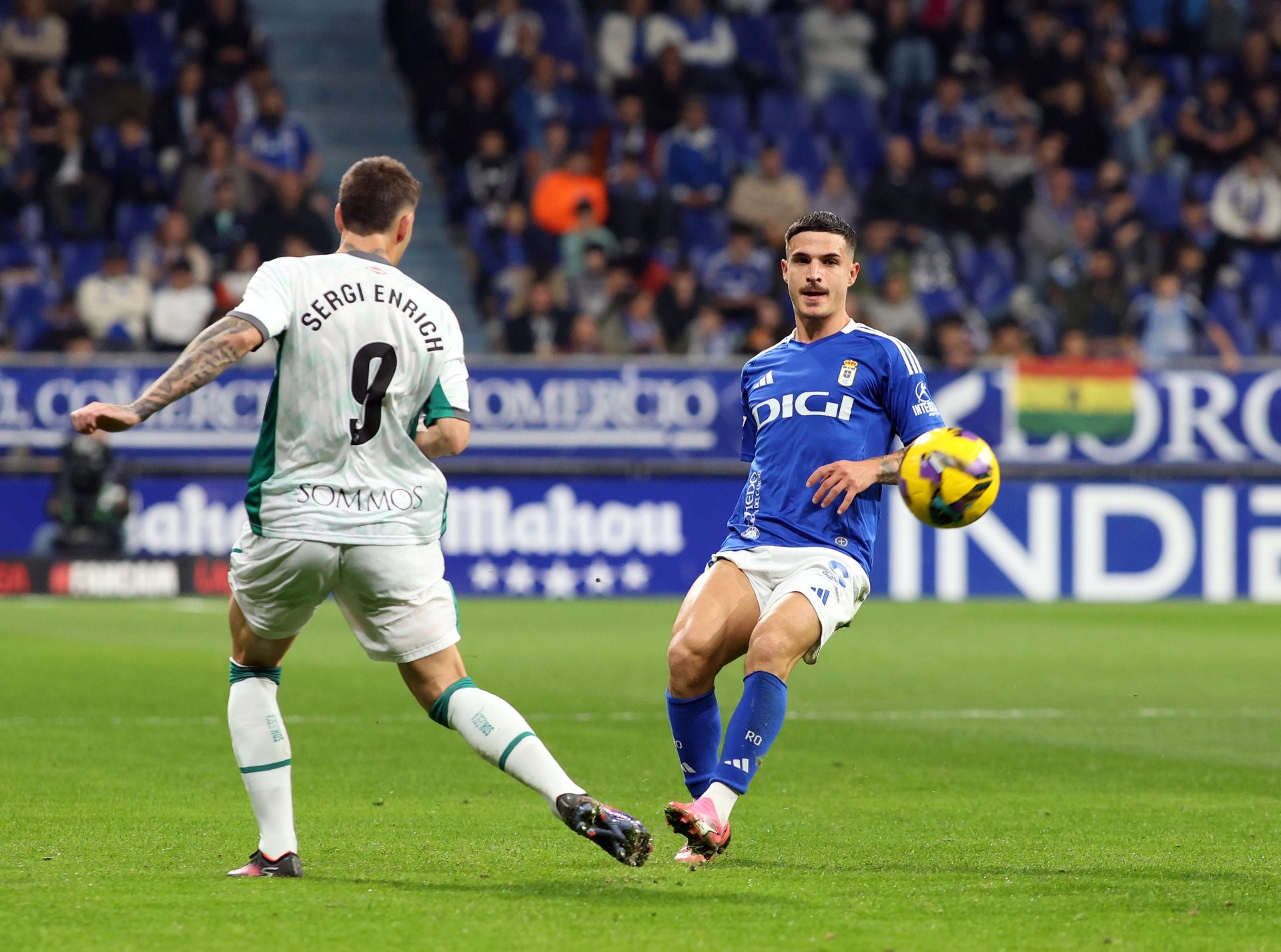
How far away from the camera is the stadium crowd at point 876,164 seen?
2142cm

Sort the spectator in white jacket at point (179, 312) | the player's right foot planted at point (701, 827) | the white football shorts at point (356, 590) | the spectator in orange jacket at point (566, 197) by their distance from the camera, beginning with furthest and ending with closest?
the spectator in orange jacket at point (566, 197), the spectator in white jacket at point (179, 312), the player's right foot planted at point (701, 827), the white football shorts at point (356, 590)

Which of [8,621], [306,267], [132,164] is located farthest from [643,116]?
[306,267]

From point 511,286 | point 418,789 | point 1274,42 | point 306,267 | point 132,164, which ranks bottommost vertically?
point 418,789

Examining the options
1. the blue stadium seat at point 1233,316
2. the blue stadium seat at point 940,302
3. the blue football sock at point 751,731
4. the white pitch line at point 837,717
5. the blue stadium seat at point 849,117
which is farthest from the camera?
the blue stadium seat at point 849,117

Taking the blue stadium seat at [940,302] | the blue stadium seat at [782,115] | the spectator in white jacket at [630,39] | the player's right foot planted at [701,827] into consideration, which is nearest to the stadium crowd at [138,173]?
the spectator in white jacket at [630,39]

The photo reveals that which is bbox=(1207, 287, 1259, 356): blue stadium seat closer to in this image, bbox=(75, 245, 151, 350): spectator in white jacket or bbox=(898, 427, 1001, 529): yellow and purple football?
bbox=(75, 245, 151, 350): spectator in white jacket

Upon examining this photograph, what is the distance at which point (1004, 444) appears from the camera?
20.0 meters

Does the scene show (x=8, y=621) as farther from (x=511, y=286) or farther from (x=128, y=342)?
Result: (x=511, y=286)

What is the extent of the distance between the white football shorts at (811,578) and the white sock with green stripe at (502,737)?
3.53 feet

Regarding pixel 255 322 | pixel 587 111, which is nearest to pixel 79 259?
A: pixel 587 111

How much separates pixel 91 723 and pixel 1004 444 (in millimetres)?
11845

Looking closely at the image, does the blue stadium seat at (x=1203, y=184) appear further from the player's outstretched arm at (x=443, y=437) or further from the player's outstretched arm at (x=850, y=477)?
the player's outstretched arm at (x=443, y=437)

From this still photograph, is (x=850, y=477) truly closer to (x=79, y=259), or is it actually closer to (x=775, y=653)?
(x=775, y=653)

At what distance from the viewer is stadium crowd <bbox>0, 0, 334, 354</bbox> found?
19.9 m
